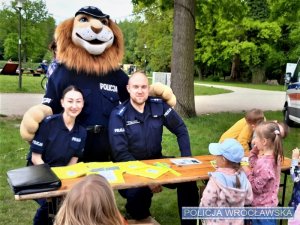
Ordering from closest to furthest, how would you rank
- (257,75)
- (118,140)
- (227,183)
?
(227,183) → (118,140) → (257,75)

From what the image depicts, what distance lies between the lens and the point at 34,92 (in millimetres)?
16234

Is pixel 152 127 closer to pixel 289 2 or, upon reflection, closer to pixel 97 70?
pixel 97 70

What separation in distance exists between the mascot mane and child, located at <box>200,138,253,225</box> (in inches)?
62.0

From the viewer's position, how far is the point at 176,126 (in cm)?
416

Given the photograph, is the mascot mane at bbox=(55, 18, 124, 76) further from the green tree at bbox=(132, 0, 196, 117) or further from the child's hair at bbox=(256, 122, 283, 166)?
the green tree at bbox=(132, 0, 196, 117)

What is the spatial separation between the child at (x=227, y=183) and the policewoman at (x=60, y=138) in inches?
49.6

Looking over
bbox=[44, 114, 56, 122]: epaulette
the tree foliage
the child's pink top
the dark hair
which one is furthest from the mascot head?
the tree foliage

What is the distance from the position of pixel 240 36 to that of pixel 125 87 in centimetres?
3383

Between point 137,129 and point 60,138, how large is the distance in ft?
2.31

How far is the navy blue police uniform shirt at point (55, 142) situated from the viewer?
3.57 m

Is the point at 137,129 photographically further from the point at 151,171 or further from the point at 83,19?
the point at 83,19

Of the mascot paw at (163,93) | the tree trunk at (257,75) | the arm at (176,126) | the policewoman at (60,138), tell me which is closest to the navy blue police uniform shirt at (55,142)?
the policewoman at (60,138)

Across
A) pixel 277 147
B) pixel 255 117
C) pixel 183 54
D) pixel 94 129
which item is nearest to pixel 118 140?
pixel 94 129

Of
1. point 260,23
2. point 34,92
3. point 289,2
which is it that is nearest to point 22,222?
point 289,2
